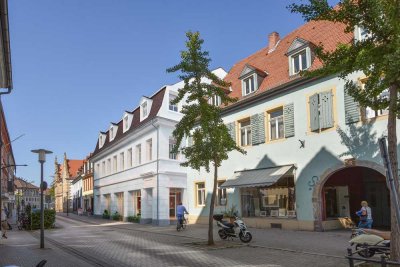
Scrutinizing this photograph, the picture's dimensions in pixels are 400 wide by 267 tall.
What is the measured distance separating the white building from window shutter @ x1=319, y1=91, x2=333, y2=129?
13650 millimetres

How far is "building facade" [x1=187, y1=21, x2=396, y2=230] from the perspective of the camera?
60.6 ft

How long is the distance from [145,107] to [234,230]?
19.4m

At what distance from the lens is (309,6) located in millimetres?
10086

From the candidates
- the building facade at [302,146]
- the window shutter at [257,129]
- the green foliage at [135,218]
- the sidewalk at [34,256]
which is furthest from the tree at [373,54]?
the green foliage at [135,218]

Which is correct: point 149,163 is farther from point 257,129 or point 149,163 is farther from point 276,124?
point 276,124

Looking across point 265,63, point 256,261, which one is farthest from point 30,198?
point 256,261

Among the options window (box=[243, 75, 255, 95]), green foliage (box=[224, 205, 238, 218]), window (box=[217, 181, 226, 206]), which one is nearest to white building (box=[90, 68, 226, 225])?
window (box=[217, 181, 226, 206])

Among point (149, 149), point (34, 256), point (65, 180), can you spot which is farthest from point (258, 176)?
point (65, 180)

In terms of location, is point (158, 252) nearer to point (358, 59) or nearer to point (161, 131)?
point (358, 59)

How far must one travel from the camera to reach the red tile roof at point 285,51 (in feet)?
67.7

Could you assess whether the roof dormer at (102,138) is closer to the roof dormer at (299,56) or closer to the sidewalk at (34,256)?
the roof dormer at (299,56)

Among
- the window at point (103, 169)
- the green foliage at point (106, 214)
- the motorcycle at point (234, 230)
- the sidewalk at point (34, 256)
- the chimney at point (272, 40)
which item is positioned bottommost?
the green foliage at point (106, 214)

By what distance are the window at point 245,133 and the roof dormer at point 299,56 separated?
4.45m

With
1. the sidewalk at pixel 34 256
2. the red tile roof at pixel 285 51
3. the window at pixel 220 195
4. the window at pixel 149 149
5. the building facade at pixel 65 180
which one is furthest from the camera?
the building facade at pixel 65 180
